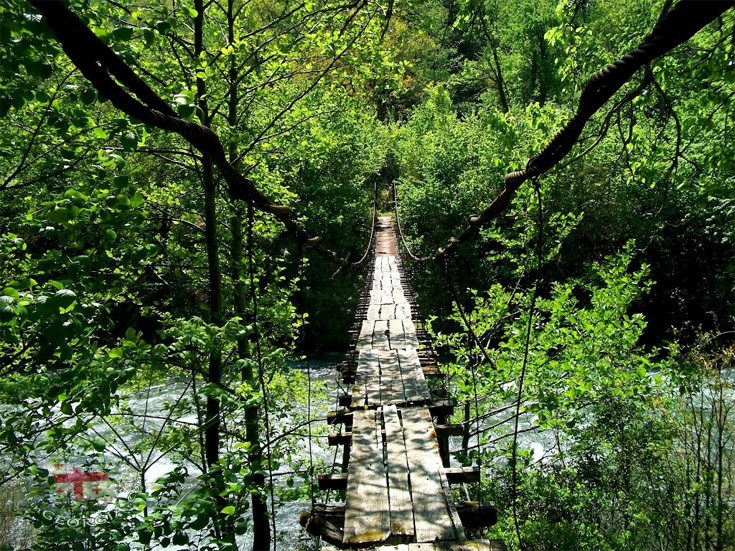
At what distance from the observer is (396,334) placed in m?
4.66

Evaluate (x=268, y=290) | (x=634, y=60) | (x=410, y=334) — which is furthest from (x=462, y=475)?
(x=268, y=290)

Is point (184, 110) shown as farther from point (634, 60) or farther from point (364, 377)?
point (364, 377)

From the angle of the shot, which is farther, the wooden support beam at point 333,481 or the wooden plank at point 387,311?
the wooden plank at point 387,311

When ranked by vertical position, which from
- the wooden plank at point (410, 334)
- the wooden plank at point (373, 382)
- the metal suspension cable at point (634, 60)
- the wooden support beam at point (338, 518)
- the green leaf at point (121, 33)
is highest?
the green leaf at point (121, 33)

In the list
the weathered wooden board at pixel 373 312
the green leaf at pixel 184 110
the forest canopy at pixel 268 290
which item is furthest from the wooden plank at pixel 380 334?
the green leaf at pixel 184 110

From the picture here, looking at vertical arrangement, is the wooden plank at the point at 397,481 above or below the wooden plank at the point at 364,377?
below

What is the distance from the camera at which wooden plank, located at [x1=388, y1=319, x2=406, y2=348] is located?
171 inches

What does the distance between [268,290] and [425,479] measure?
268 cm

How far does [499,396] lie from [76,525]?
2900mm

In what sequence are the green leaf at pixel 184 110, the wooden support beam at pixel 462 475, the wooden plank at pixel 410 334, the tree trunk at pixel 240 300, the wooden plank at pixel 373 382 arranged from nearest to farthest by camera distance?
1. the green leaf at pixel 184 110
2. the wooden support beam at pixel 462 475
3. the wooden plank at pixel 373 382
4. the tree trunk at pixel 240 300
5. the wooden plank at pixel 410 334

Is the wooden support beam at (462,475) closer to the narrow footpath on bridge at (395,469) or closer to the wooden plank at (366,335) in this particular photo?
the narrow footpath on bridge at (395,469)

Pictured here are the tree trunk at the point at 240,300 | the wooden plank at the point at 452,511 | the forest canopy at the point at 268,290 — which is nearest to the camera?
the forest canopy at the point at 268,290

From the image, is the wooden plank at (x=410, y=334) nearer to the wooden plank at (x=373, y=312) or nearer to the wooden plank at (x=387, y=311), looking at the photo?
the wooden plank at (x=387, y=311)

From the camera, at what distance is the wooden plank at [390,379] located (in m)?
3.14
